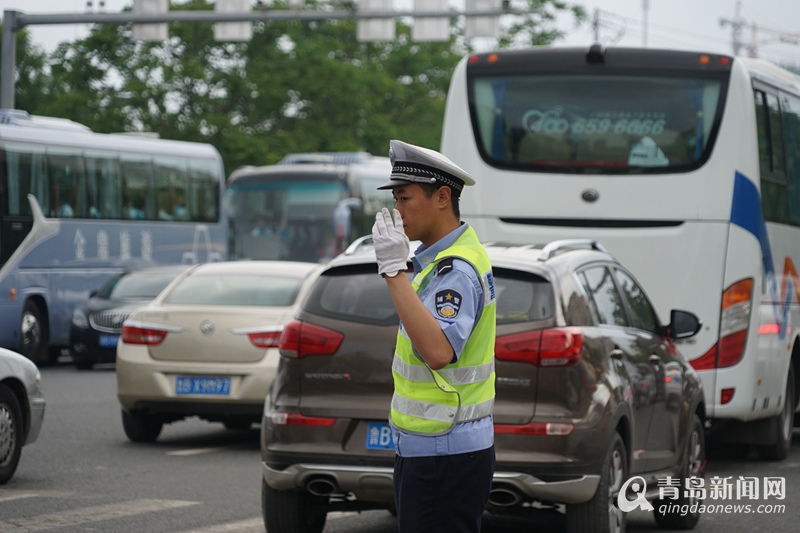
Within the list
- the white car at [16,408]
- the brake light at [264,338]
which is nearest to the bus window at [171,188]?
the brake light at [264,338]

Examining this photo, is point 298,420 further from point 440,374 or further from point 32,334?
point 32,334

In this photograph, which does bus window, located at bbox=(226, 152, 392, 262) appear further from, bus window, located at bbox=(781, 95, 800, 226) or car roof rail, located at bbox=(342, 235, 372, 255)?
car roof rail, located at bbox=(342, 235, 372, 255)

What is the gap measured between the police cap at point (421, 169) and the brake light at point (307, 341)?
11.3 ft

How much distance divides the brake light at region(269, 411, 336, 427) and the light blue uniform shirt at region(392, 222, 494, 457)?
129 inches

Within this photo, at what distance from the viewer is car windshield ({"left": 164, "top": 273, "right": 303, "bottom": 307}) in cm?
1409

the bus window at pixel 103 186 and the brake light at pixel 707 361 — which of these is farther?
the bus window at pixel 103 186

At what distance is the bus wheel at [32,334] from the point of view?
2428 centimetres

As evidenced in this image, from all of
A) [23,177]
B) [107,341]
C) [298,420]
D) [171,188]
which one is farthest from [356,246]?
[171,188]

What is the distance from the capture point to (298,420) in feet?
26.4

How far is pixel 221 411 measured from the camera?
13.3m

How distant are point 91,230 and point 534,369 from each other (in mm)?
20041

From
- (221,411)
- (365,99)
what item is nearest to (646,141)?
(221,411)

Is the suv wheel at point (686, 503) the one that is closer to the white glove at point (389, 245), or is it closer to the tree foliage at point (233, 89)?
the white glove at point (389, 245)

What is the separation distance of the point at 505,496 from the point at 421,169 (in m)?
3.46
